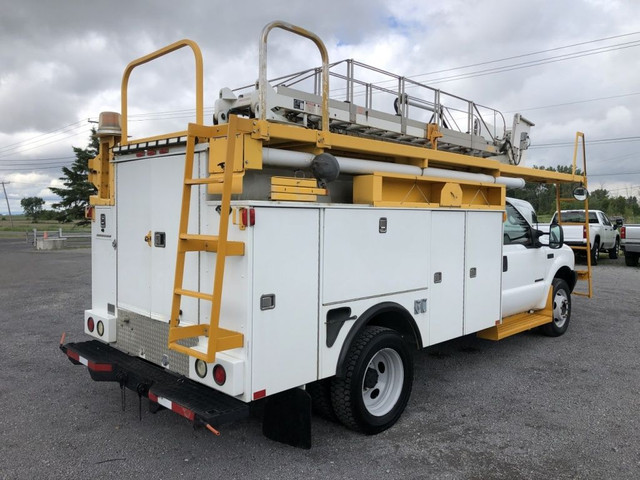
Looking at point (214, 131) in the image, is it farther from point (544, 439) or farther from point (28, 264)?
point (28, 264)

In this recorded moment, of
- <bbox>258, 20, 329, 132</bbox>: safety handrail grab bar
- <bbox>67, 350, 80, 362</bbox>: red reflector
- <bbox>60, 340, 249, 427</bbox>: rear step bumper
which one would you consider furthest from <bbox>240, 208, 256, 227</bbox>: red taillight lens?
<bbox>67, 350, 80, 362</bbox>: red reflector

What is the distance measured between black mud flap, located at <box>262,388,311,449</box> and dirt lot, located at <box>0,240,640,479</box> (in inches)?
8.0

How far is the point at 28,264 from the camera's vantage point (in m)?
16.8

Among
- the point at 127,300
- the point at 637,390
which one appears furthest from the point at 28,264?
the point at 637,390

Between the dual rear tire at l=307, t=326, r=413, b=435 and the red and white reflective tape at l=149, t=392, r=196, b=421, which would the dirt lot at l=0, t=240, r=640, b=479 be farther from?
the red and white reflective tape at l=149, t=392, r=196, b=421

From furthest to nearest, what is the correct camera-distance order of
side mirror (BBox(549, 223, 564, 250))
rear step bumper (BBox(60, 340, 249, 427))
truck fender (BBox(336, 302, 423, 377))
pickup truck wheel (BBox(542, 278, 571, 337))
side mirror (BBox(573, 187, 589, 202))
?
side mirror (BBox(573, 187, 589, 202)) → pickup truck wheel (BBox(542, 278, 571, 337)) → side mirror (BBox(549, 223, 564, 250)) → truck fender (BBox(336, 302, 423, 377)) → rear step bumper (BBox(60, 340, 249, 427))

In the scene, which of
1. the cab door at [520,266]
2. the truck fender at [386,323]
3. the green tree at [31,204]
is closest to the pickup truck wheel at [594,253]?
the cab door at [520,266]

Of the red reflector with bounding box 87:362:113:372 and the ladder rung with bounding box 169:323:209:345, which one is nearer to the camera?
the ladder rung with bounding box 169:323:209:345

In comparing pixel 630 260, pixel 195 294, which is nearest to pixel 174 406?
pixel 195 294

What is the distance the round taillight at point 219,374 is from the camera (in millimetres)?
3204

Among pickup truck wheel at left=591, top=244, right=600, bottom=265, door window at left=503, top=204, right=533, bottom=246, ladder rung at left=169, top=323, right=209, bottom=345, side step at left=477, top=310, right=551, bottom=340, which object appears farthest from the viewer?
pickup truck wheel at left=591, top=244, right=600, bottom=265

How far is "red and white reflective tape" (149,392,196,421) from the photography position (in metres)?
3.13

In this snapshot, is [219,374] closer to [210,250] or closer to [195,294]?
[195,294]

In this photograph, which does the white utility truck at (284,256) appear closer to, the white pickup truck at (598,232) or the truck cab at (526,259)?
the truck cab at (526,259)
